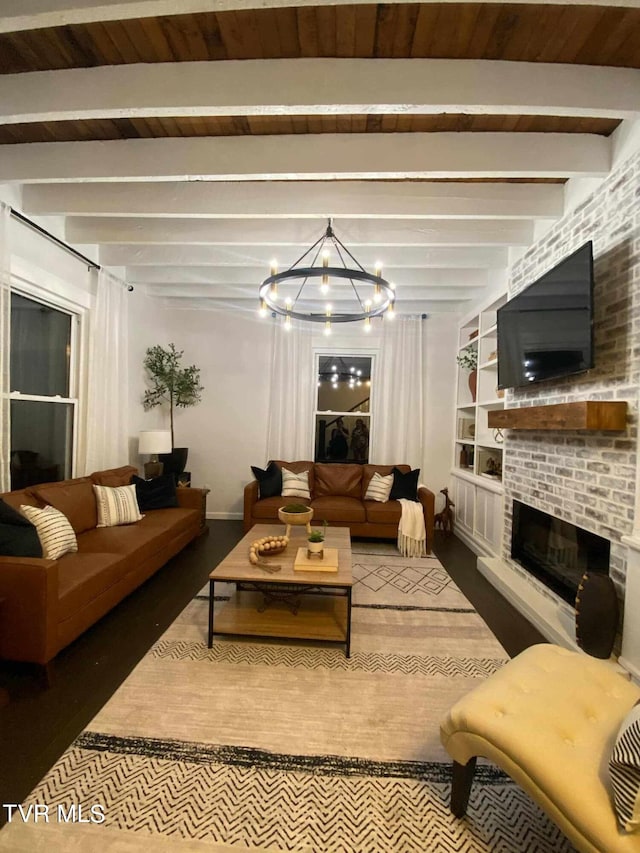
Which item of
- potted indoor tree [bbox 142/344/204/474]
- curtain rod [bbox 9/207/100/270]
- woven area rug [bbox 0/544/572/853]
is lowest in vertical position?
woven area rug [bbox 0/544/572/853]

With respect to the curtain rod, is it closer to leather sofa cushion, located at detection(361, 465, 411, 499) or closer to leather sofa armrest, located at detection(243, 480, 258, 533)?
leather sofa armrest, located at detection(243, 480, 258, 533)

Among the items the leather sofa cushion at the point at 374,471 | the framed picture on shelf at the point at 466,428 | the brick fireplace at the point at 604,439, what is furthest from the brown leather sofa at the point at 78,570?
the framed picture on shelf at the point at 466,428

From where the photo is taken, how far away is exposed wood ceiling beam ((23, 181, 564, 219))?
8.36 ft

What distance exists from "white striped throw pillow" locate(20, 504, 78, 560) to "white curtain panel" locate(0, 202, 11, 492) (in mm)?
470

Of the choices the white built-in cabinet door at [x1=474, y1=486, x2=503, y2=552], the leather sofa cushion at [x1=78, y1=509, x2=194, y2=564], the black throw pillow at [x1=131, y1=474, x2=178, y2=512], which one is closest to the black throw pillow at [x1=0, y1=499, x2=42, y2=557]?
the leather sofa cushion at [x1=78, y1=509, x2=194, y2=564]

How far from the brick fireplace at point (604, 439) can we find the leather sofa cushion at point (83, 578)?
281cm

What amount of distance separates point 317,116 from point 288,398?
3236mm

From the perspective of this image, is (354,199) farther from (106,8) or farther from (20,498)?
(20,498)

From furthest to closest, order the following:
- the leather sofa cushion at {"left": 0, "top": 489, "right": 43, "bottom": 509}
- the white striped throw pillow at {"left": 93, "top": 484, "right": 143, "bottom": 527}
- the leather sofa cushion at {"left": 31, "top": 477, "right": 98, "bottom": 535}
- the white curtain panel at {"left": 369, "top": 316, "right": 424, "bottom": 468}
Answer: the white curtain panel at {"left": 369, "top": 316, "right": 424, "bottom": 468} → the white striped throw pillow at {"left": 93, "top": 484, "right": 143, "bottom": 527} → the leather sofa cushion at {"left": 31, "top": 477, "right": 98, "bottom": 535} → the leather sofa cushion at {"left": 0, "top": 489, "right": 43, "bottom": 509}

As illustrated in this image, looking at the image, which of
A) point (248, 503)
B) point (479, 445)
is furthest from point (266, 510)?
point (479, 445)

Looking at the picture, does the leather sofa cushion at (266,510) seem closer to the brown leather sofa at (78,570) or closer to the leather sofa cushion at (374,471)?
the brown leather sofa at (78,570)

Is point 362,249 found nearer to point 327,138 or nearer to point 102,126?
point 327,138

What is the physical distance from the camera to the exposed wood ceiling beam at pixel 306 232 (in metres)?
2.95

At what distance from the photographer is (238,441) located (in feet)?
16.7
